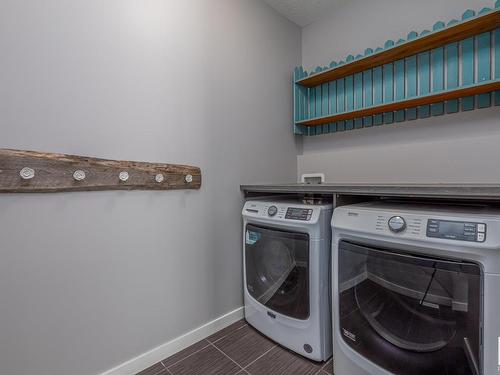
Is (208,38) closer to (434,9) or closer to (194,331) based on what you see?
(434,9)

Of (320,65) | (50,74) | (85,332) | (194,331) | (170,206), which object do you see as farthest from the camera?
(320,65)

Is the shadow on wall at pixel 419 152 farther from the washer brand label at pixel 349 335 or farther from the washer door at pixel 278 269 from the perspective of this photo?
the washer brand label at pixel 349 335

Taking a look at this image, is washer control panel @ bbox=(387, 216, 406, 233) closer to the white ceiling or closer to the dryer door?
the dryer door

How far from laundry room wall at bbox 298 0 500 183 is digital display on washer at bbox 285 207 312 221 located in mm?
922

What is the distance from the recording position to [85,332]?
1.17 m

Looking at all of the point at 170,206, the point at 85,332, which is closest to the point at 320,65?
the point at 170,206

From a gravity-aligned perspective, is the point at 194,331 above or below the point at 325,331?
below

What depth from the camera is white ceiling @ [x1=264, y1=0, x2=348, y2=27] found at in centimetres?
204

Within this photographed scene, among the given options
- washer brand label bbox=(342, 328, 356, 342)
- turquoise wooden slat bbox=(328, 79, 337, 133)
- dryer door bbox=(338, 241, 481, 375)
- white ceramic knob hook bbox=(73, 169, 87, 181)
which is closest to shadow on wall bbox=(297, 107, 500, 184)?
turquoise wooden slat bbox=(328, 79, 337, 133)

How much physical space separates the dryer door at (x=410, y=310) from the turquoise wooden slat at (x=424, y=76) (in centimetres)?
123

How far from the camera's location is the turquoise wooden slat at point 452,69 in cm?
156

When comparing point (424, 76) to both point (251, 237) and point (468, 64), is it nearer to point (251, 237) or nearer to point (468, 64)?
point (468, 64)

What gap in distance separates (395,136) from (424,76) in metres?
0.42

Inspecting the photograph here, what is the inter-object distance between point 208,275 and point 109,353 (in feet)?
2.10
